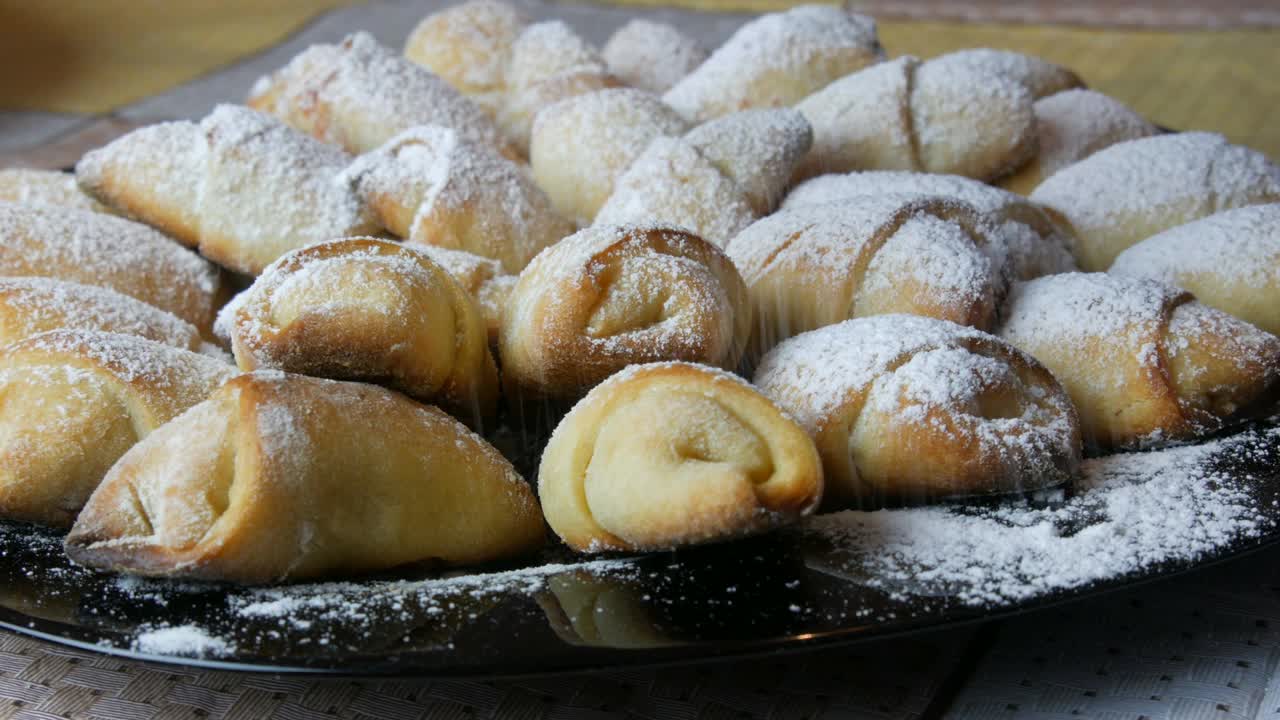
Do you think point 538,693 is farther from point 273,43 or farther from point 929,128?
point 273,43

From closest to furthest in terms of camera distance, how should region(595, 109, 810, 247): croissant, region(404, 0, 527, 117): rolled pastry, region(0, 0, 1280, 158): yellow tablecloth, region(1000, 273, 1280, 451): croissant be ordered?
1. region(1000, 273, 1280, 451): croissant
2. region(595, 109, 810, 247): croissant
3. region(404, 0, 527, 117): rolled pastry
4. region(0, 0, 1280, 158): yellow tablecloth

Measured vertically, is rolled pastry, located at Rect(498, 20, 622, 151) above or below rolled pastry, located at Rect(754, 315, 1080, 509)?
above

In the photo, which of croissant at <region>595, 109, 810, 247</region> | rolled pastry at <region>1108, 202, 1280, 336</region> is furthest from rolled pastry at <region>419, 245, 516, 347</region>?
rolled pastry at <region>1108, 202, 1280, 336</region>

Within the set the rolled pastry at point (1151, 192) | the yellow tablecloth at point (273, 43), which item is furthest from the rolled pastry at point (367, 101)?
the yellow tablecloth at point (273, 43)

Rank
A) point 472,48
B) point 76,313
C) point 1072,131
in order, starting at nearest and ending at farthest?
point 76,313, point 1072,131, point 472,48

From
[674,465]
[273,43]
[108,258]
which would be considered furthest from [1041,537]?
[273,43]

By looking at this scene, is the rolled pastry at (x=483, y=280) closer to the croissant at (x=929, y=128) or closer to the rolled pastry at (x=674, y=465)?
the rolled pastry at (x=674, y=465)

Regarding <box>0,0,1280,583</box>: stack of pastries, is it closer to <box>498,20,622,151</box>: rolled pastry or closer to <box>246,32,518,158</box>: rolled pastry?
<box>246,32,518,158</box>: rolled pastry
